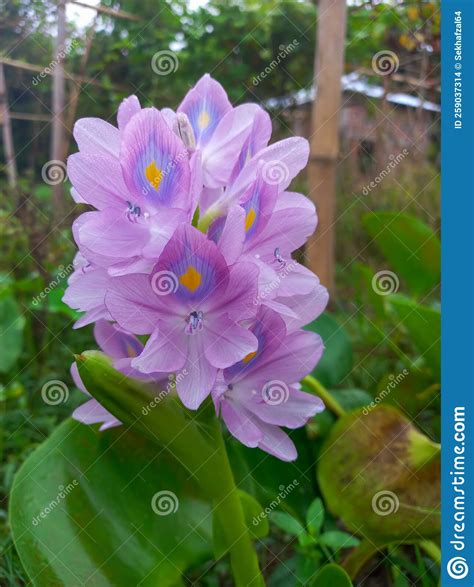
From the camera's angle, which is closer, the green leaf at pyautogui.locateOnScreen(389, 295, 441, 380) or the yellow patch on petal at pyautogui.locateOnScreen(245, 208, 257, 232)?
the yellow patch on petal at pyautogui.locateOnScreen(245, 208, 257, 232)

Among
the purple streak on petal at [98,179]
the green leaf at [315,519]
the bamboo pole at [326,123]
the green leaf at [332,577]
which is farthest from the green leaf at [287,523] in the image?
the bamboo pole at [326,123]

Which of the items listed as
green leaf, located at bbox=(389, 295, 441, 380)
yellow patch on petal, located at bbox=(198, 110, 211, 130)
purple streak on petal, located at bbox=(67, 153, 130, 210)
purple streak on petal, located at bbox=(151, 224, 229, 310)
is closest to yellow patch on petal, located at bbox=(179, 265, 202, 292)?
purple streak on petal, located at bbox=(151, 224, 229, 310)

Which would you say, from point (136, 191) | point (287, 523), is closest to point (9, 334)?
point (287, 523)

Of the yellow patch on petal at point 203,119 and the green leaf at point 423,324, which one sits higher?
the yellow patch on petal at point 203,119

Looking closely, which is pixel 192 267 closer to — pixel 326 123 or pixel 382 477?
pixel 382 477

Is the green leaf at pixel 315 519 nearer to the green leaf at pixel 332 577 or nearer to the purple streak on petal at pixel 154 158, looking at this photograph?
the green leaf at pixel 332 577

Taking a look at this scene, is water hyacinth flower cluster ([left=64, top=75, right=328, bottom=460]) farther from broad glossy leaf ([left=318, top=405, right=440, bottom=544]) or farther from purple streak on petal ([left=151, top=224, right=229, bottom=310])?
broad glossy leaf ([left=318, top=405, right=440, bottom=544])

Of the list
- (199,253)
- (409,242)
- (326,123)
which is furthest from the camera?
(326,123)
